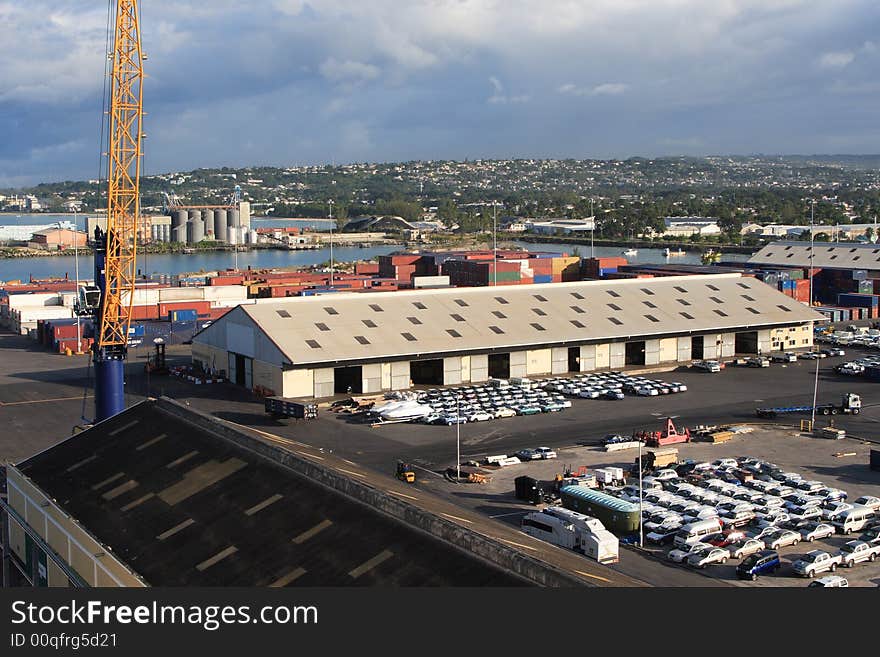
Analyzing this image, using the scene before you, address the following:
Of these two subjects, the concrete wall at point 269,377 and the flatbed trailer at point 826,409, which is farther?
the concrete wall at point 269,377

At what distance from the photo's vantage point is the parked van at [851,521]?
17328 millimetres

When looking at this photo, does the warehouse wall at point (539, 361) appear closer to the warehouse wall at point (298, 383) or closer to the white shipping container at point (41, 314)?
the warehouse wall at point (298, 383)

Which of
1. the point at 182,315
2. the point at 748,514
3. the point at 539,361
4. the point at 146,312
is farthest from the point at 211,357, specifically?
the point at 748,514

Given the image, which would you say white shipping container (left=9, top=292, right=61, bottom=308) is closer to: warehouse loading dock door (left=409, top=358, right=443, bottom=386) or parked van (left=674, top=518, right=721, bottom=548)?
warehouse loading dock door (left=409, top=358, right=443, bottom=386)

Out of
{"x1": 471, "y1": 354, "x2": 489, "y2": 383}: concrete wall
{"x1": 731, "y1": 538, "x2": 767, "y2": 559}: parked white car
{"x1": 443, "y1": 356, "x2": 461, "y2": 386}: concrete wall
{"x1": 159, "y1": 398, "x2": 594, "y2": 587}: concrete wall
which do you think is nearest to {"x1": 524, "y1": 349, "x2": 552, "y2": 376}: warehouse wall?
{"x1": 471, "y1": 354, "x2": 489, "y2": 383}: concrete wall

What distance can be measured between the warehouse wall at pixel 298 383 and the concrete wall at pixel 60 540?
36.9ft

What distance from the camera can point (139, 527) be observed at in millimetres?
13008

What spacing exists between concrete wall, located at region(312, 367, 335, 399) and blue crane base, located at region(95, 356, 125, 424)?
5.51m

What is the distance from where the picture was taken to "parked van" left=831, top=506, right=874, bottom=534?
17.3m

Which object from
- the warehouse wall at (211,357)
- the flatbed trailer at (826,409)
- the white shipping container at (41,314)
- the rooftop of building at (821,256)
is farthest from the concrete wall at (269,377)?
the rooftop of building at (821,256)

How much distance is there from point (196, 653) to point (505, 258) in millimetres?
51578

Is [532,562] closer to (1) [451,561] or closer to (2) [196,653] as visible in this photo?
(1) [451,561]

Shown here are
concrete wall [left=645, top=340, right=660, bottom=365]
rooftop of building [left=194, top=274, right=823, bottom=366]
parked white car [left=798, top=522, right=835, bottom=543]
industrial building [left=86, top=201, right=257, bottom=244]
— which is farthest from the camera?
industrial building [left=86, top=201, right=257, bottom=244]

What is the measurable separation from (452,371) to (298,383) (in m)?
4.67
